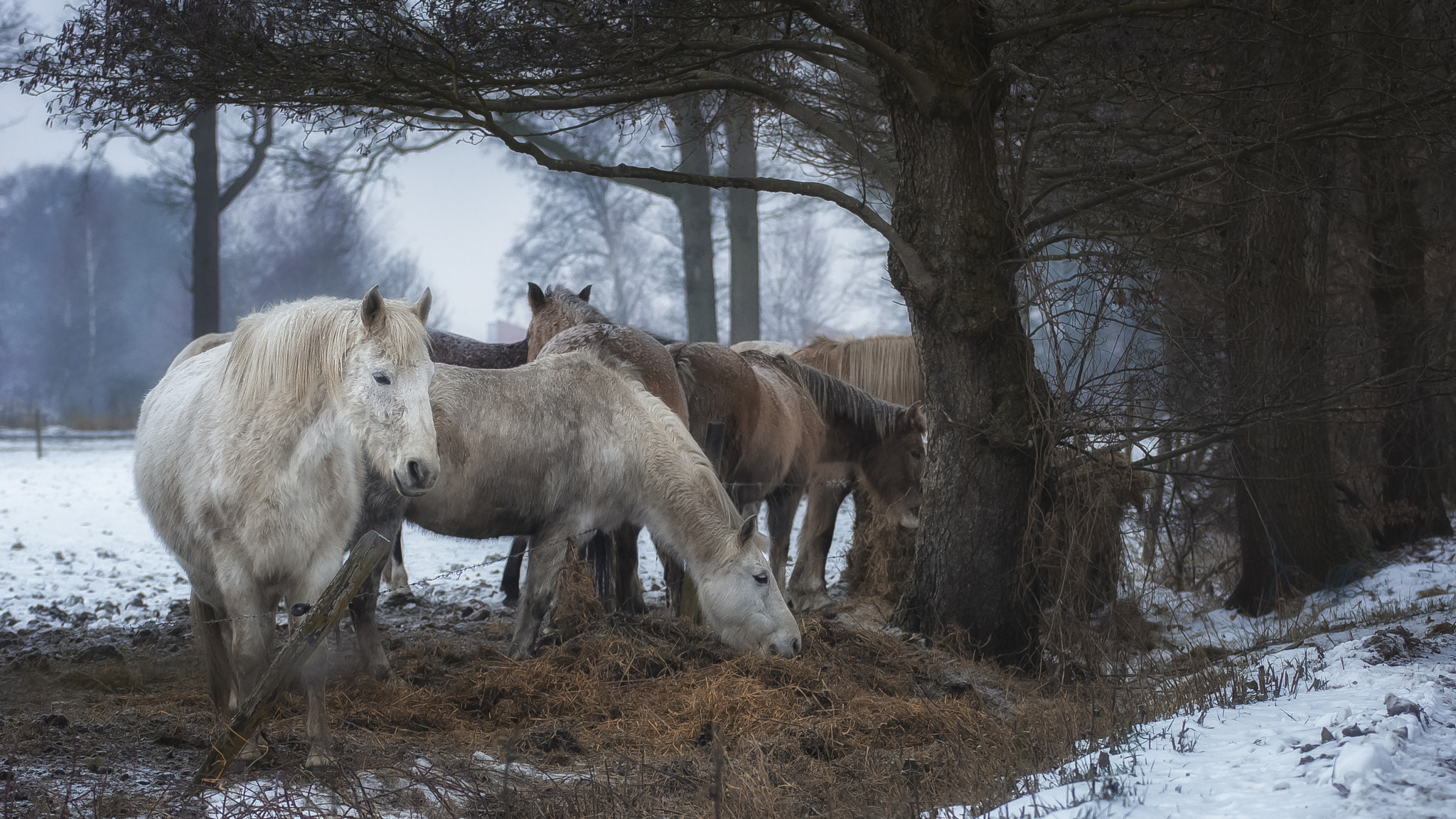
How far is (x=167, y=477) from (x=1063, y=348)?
4.71 m

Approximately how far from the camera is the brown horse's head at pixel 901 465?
8.30 metres

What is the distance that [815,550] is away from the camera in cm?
808

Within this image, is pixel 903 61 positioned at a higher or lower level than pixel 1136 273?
higher

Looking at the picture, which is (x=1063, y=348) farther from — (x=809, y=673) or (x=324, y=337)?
(x=324, y=337)

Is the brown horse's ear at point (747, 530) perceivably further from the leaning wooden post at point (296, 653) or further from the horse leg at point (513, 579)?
the horse leg at point (513, 579)

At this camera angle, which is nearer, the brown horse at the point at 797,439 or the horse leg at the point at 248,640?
the horse leg at the point at 248,640

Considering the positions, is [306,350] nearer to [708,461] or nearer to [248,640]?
[248,640]

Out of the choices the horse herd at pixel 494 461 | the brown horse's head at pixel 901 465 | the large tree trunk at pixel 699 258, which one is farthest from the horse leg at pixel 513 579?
the large tree trunk at pixel 699 258

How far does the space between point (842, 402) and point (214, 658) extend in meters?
5.43

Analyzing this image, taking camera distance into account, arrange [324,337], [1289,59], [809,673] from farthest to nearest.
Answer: [1289,59]
[809,673]
[324,337]

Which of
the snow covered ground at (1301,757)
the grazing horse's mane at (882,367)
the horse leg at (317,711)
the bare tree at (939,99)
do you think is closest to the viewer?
the snow covered ground at (1301,757)

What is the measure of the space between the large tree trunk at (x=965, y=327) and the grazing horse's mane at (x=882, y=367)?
14.9 ft

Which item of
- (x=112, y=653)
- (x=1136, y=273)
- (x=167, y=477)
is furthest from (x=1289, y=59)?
(x=112, y=653)

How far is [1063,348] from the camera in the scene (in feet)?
18.3
